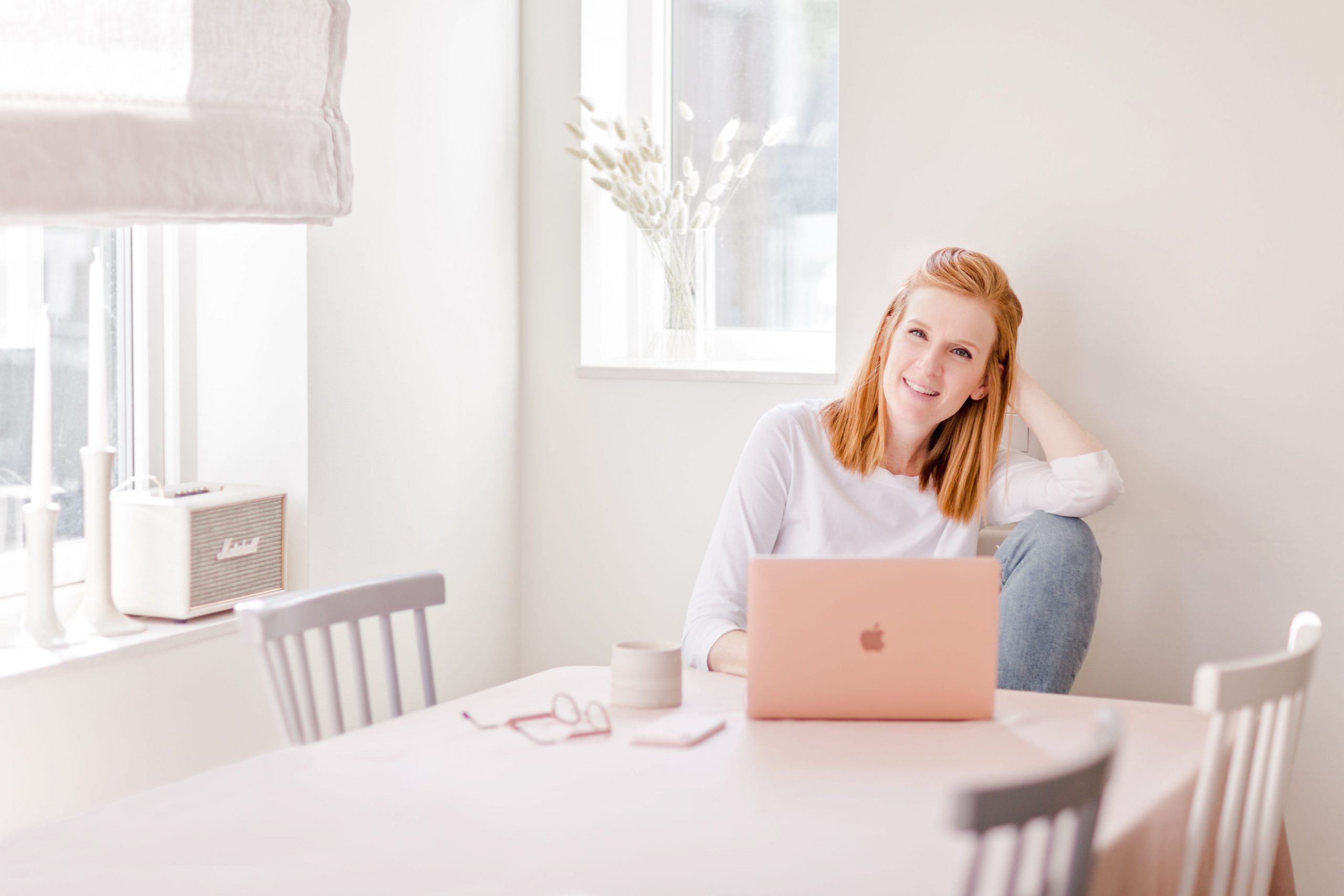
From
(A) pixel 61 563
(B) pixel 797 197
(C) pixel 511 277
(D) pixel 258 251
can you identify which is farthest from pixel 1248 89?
(A) pixel 61 563

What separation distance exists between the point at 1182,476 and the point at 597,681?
1.28m

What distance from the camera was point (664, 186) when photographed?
2840 mm

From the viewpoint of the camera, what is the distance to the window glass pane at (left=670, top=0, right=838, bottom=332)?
114 inches

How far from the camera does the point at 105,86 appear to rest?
5.86 ft

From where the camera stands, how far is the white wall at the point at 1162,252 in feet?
7.29

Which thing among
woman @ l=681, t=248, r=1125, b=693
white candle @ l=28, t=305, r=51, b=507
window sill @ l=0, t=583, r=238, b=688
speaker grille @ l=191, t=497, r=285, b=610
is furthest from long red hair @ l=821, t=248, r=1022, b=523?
white candle @ l=28, t=305, r=51, b=507

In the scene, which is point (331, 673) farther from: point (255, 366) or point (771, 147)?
point (771, 147)

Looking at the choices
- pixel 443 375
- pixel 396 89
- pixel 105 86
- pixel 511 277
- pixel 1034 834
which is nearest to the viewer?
pixel 1034 834

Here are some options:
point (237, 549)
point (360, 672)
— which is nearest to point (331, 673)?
point (360, 672)

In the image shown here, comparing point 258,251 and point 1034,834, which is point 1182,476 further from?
point 258,251

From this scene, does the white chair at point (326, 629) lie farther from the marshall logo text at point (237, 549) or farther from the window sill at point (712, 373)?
the window sill at point (712, 373)

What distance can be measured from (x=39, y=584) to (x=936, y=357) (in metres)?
1.43

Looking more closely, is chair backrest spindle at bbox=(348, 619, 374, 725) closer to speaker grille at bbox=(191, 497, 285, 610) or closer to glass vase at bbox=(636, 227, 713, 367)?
speaker grille at bbox=(191, 497, 285, 610)

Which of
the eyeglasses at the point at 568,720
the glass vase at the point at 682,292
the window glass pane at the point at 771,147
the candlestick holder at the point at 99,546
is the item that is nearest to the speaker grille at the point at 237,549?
the candlestick holder at the point at 99,546
